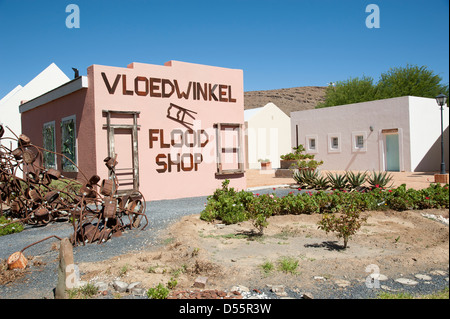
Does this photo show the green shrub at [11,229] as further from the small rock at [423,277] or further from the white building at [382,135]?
the white building at [382,135]

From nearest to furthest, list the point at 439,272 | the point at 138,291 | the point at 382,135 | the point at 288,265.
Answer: the point at 439,272 < the point at 138,291 < the point at 288,265 < the point at 382,135

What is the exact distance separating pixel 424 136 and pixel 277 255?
1599cm

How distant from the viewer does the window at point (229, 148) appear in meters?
11.1

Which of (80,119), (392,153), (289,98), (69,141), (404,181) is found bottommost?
(404,181)

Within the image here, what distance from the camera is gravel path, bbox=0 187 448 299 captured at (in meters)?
3.22

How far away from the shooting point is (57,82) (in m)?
16.4

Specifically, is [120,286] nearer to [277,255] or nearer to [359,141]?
[277,255]

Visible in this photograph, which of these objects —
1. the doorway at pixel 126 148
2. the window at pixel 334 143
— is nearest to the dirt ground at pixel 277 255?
the doorway at pixel 126 148

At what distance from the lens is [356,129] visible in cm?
1941

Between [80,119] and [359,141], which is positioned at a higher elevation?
[80,119]

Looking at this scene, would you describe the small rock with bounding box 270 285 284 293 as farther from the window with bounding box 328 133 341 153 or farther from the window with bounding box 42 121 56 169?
the window with bounding box 328 133 341 153

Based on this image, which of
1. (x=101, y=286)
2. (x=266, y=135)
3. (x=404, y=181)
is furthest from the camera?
(x=266, y=135)

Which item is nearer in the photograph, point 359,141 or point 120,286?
point 120,286

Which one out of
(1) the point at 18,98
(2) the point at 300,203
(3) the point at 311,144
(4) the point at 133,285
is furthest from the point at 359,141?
(4) the point at 133,285
